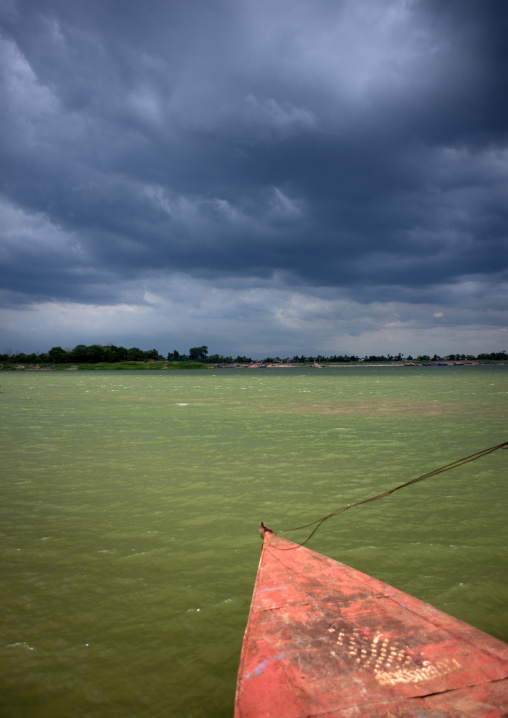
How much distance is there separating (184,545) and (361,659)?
4.74m

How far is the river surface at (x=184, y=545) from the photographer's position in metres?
4.65

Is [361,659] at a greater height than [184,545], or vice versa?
[361,659]

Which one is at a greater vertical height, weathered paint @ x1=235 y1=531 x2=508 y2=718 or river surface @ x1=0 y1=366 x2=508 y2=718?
weathered paint @ x1=235 y1=531 x2=508 y2=718

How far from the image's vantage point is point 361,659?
13.1ft

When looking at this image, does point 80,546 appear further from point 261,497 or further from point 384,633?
point 384,633

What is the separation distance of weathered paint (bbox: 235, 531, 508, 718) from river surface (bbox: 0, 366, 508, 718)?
33.6 inches

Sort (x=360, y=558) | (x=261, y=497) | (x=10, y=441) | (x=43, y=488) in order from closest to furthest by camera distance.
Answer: (x=360, y=558) → (x=261, y=497) → (x=43, y=488) → (x=10, y=441)

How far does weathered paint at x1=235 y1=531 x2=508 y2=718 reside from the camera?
11.4 feet

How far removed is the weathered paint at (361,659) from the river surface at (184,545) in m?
0.85

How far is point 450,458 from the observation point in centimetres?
1483

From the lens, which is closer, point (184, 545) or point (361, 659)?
point (361, 659)

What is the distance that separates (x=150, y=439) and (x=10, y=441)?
6.63 metres

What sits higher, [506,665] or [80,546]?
[506,665]

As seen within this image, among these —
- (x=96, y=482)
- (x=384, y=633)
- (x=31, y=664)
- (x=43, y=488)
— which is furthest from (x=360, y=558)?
(x=43, y=488)
